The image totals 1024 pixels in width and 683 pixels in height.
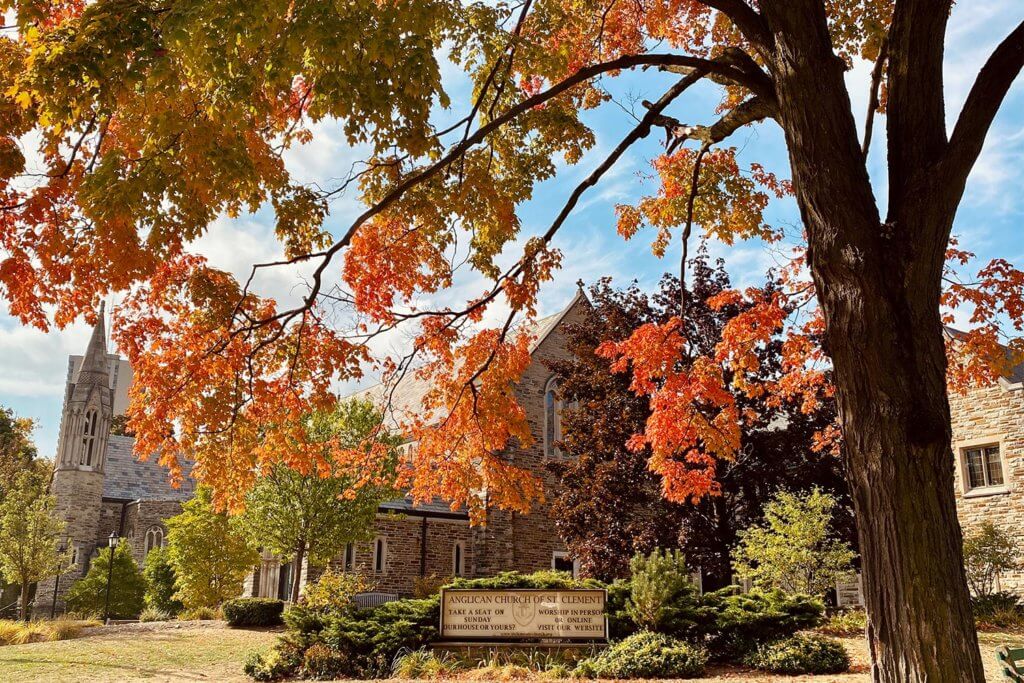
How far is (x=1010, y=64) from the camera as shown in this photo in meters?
6.23

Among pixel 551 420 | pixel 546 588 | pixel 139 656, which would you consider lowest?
pixel 139 656

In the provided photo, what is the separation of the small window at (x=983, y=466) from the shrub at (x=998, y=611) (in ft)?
11.1

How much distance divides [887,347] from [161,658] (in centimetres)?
1562

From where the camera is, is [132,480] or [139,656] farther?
[132,480]

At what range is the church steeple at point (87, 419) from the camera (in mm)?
40562

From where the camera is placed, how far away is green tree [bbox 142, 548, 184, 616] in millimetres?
32469

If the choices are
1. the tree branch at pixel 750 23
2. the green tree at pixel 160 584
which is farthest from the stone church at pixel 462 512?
the tree branch at pixel 750 23

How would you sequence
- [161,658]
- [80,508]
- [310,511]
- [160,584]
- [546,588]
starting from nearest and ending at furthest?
[546,588], [161,658], [310,511], [160,584], [80,508]

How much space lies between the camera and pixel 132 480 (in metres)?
44.1

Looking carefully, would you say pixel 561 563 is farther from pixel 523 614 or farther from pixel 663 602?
pixel 663 602

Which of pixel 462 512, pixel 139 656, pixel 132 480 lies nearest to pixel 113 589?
pixel 132 480

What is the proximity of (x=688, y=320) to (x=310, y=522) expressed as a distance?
11948mm

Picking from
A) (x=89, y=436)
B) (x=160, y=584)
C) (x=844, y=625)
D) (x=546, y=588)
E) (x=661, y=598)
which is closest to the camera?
(x=661, y=598)

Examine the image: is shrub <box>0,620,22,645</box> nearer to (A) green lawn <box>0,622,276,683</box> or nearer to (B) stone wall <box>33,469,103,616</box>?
(A) green lawn <box>0,622,276,683</box>
